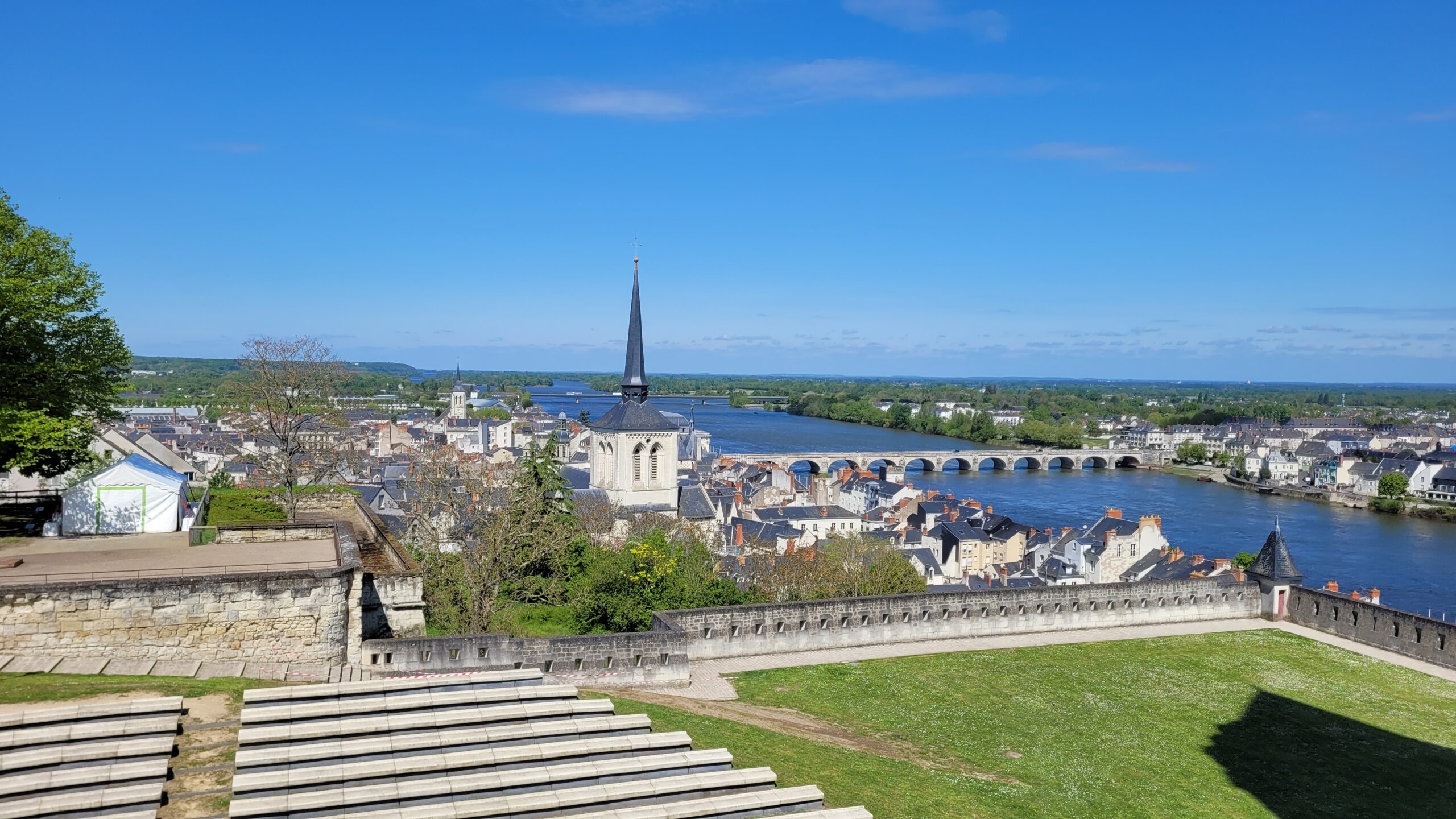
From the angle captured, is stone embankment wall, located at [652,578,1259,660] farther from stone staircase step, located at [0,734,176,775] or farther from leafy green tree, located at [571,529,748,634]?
stone staircase step, located at [0,734,176,775]

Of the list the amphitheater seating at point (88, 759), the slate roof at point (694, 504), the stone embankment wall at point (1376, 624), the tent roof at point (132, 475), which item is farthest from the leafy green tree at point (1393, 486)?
the amphitheater seating at point (88, 759)

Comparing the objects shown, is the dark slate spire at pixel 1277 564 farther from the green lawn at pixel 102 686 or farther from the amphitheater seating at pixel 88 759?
the amphitheater seating at pixel 88 759

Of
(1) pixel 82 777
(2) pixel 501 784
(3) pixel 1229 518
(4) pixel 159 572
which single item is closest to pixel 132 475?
(4) pixel 159 572

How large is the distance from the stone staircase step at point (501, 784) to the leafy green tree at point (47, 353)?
10.8m

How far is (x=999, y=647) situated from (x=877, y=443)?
10012 cm

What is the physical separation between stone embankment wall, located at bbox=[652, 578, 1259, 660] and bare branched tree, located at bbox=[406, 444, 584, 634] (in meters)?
4.19

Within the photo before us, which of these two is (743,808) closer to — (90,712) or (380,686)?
(380,686)

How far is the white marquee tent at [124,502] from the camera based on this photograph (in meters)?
16.2

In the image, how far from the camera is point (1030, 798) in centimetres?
1095

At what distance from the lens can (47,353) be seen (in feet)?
54.6

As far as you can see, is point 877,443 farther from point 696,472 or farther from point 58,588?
point 58,588

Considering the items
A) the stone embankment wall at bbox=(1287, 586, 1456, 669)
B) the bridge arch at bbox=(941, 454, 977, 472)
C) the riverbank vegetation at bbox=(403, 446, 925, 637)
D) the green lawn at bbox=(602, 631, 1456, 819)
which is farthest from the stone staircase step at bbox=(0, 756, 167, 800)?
the bridge arch at bbox=(941, 454, 977, 472)

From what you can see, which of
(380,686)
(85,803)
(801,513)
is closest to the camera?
(85,803)

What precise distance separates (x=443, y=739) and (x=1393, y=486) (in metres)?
83.9
